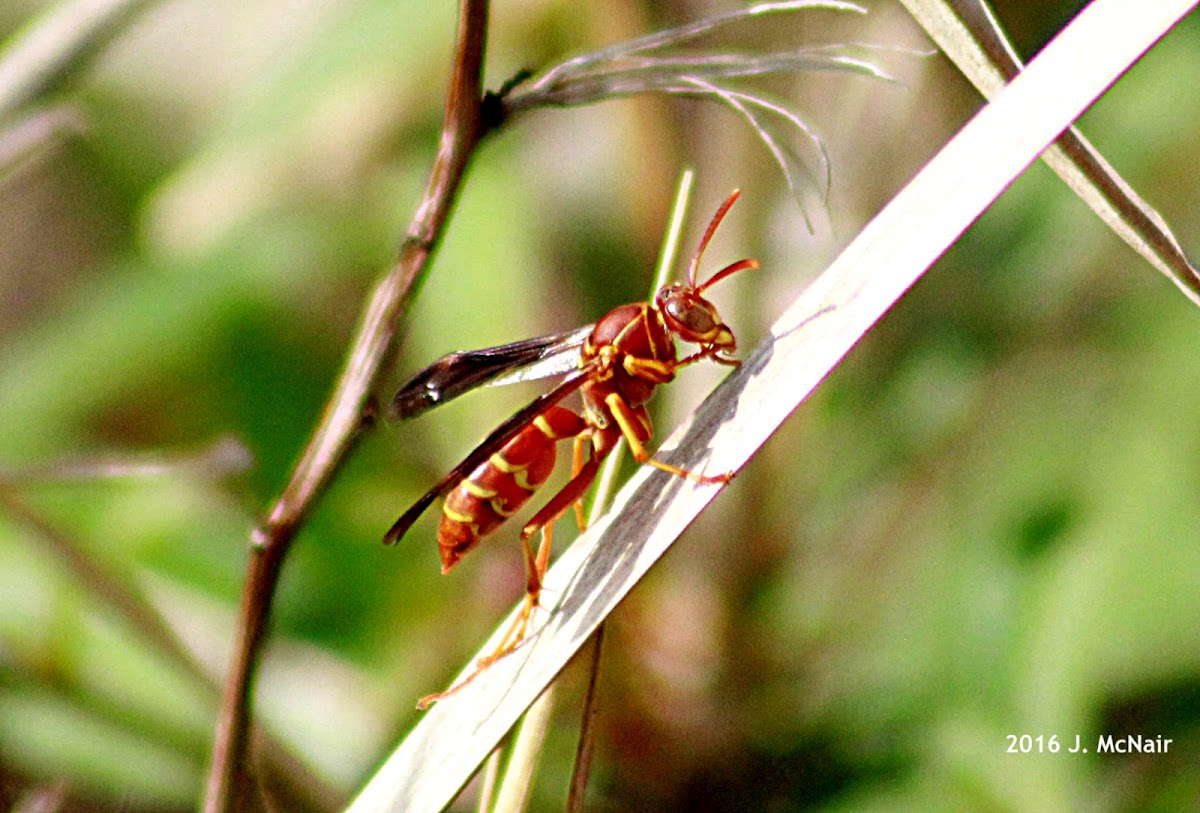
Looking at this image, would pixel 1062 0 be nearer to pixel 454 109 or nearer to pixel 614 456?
pixel 614 456

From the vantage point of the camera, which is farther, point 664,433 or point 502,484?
point 664,433

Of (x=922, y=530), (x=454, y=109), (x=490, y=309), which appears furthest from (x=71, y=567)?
(x=922, y=530)

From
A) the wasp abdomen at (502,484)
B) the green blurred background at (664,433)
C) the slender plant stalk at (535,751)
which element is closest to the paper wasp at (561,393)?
the wasp abdomen at (502,484)

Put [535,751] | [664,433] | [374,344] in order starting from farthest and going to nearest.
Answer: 1. [664,433]
2. [535,751]
3. [374,344]

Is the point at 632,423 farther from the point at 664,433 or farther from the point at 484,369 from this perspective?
the point at 664,433

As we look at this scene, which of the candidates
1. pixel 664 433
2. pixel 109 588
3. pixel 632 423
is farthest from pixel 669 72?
pixel 664 433

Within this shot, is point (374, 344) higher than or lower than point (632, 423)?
lower

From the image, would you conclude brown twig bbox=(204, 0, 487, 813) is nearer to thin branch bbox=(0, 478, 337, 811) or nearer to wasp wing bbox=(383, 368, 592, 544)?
wasp wing bbox=(383, 368, 592, 544)
